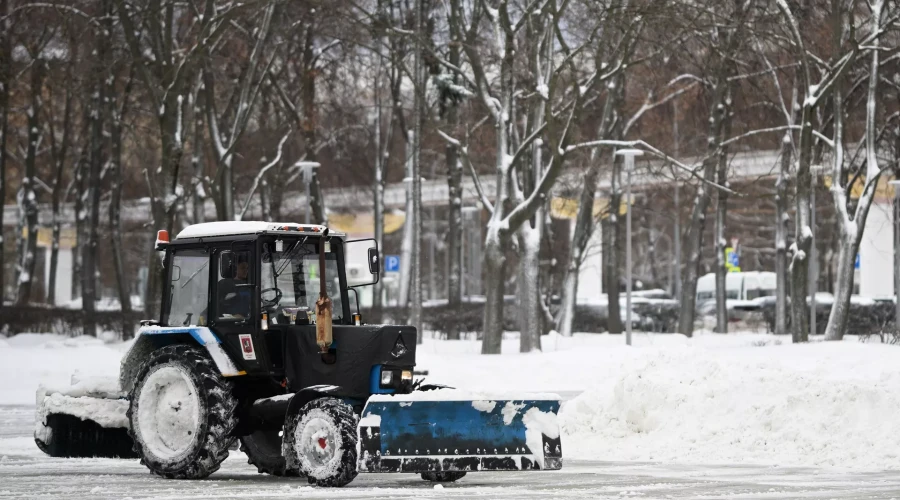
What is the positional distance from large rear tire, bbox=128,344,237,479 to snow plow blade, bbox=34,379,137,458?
51cm

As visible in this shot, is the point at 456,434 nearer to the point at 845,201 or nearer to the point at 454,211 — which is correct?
the point at 845,201

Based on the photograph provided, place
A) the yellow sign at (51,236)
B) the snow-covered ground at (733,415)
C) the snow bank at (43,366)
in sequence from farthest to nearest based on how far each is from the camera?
the yellow sign at (51,236) → the snow bank at (43,366) → the snow-covered ground at (733,415)

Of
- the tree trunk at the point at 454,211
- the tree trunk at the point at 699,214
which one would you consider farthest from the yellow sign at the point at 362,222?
the tree trunk at the point at 699,214

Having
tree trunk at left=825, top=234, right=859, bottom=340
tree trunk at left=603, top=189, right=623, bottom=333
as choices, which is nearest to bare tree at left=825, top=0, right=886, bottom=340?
tree trunk at left=825, top=234, right=859, bottom=340

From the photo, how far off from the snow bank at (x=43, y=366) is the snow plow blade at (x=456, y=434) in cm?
1240

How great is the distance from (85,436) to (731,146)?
28.7m

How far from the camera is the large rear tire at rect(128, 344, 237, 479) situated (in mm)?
12000

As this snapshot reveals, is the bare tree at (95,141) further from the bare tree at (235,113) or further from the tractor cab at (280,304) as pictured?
the tractor cab at (280,304)

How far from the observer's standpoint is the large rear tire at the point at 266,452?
1245 centimetres

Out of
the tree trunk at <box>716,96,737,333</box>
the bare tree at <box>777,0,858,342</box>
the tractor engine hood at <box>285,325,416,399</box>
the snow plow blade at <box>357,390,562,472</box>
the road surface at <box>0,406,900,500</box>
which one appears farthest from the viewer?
the tree trunk at <box>716,96,737,333</box>

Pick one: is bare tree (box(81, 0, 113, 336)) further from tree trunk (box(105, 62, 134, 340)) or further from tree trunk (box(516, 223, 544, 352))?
tree trunk (box(516, 223, 544, 352))

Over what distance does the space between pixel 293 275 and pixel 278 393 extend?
107cm

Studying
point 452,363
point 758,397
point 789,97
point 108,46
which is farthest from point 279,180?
point 758,397

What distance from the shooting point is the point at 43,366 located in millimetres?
26125
